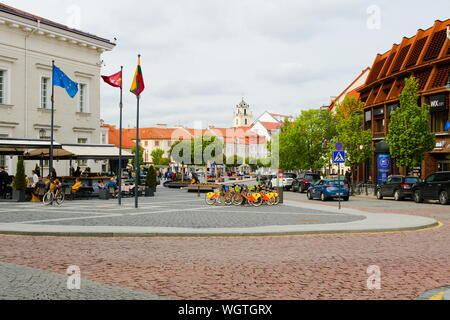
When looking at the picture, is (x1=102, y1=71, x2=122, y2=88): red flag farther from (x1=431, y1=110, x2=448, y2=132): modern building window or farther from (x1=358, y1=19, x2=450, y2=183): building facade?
(x1=431, y1=110, x2=448, y2=132): modern building window

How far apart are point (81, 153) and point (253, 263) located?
Result: 22.6 metres

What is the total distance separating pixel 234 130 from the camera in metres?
191

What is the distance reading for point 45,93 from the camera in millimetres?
37312

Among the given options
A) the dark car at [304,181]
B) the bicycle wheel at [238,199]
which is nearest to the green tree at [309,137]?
→ the dark car at [304,181]

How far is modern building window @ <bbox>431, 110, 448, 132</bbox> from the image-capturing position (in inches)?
1650

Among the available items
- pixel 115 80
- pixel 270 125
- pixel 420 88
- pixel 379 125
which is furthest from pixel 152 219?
pixel 270 125

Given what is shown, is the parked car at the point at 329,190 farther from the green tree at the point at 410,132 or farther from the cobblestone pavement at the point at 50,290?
the cobblestone pavement at the point at 50,290

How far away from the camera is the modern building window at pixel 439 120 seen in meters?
41.9

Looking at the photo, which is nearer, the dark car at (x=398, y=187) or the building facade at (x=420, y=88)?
the dark car at (x=398, y=187)

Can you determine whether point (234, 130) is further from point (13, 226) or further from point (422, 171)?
point (13, 226)

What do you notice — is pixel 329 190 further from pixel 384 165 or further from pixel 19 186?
pixel 19 186

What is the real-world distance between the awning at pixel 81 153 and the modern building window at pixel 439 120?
26357 mm

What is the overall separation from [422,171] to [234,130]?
14801 centimetres

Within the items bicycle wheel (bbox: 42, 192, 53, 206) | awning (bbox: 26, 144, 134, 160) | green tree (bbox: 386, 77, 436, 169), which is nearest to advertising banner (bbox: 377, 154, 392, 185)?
green tree (bbox: 386, 77, 436, 169)
